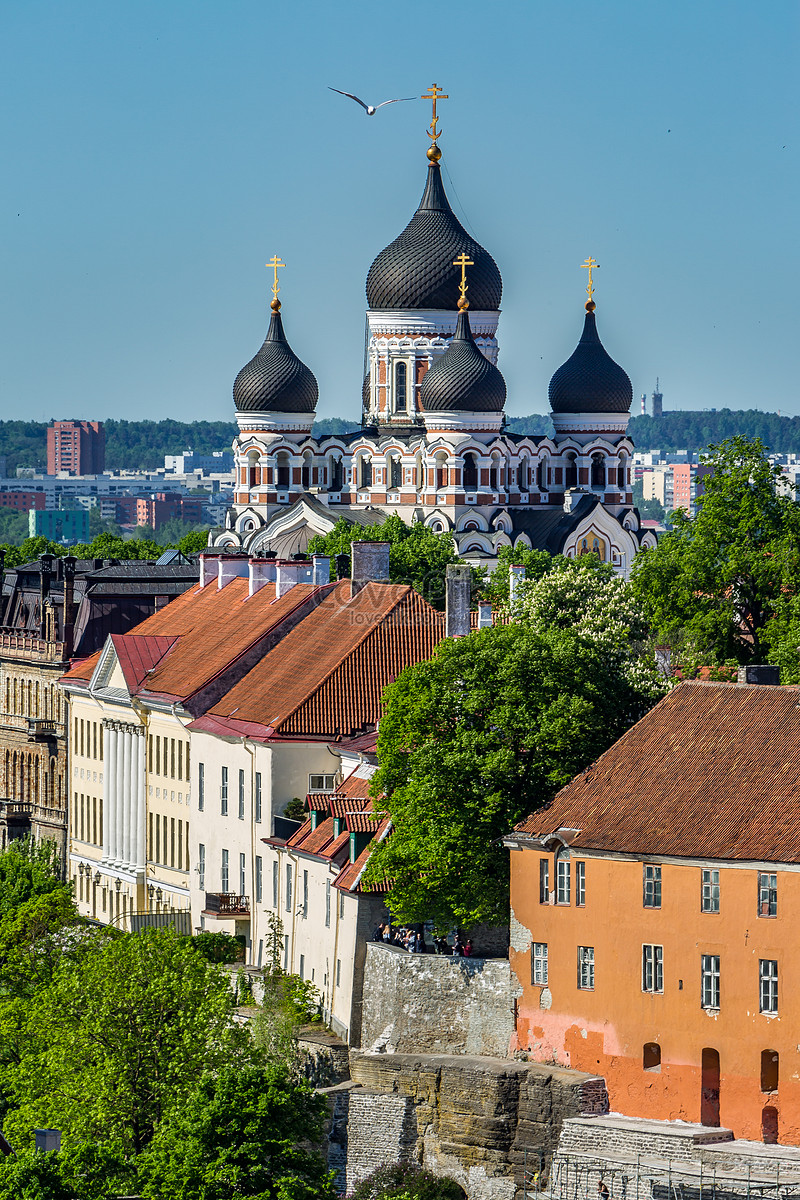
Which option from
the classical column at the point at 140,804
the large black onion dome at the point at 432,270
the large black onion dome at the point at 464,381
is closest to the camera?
the classical column at the point at 140,804

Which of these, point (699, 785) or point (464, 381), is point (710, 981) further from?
point (464, 381)

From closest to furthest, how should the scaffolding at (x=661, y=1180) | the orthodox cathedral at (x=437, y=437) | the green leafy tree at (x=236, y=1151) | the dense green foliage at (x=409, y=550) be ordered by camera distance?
the green leafy tree at (x=236, y=1151) → the scaffolding at (x=661, y=1180) → the dense green foliage at (x=409, y=550) → the orthodox cathedral at (x=437, y=437)

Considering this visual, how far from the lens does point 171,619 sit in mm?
91500

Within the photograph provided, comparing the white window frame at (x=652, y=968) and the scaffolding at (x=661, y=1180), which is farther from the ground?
the white window frame at (x=652, y=968)

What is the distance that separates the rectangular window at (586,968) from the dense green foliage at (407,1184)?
4995mm

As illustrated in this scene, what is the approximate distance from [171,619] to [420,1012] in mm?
32101

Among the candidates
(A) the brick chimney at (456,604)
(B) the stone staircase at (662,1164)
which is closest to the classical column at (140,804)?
(A) the brick chimney at (456,604)

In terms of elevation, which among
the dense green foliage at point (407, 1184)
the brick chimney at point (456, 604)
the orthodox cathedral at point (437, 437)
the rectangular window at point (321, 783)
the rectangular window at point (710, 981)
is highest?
the orthodox cathedral at point (437, 437)

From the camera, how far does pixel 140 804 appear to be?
3366 inches

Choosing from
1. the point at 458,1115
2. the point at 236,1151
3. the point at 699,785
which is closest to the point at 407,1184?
the point at 458,1115

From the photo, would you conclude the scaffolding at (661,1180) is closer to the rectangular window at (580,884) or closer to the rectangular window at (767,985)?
the rectangular window at (767,985)

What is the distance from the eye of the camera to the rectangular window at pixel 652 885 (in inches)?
2222

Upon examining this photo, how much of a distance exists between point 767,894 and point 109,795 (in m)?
38.2

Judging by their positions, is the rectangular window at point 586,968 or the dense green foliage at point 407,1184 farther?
the dense green foliage at point 407,1184
